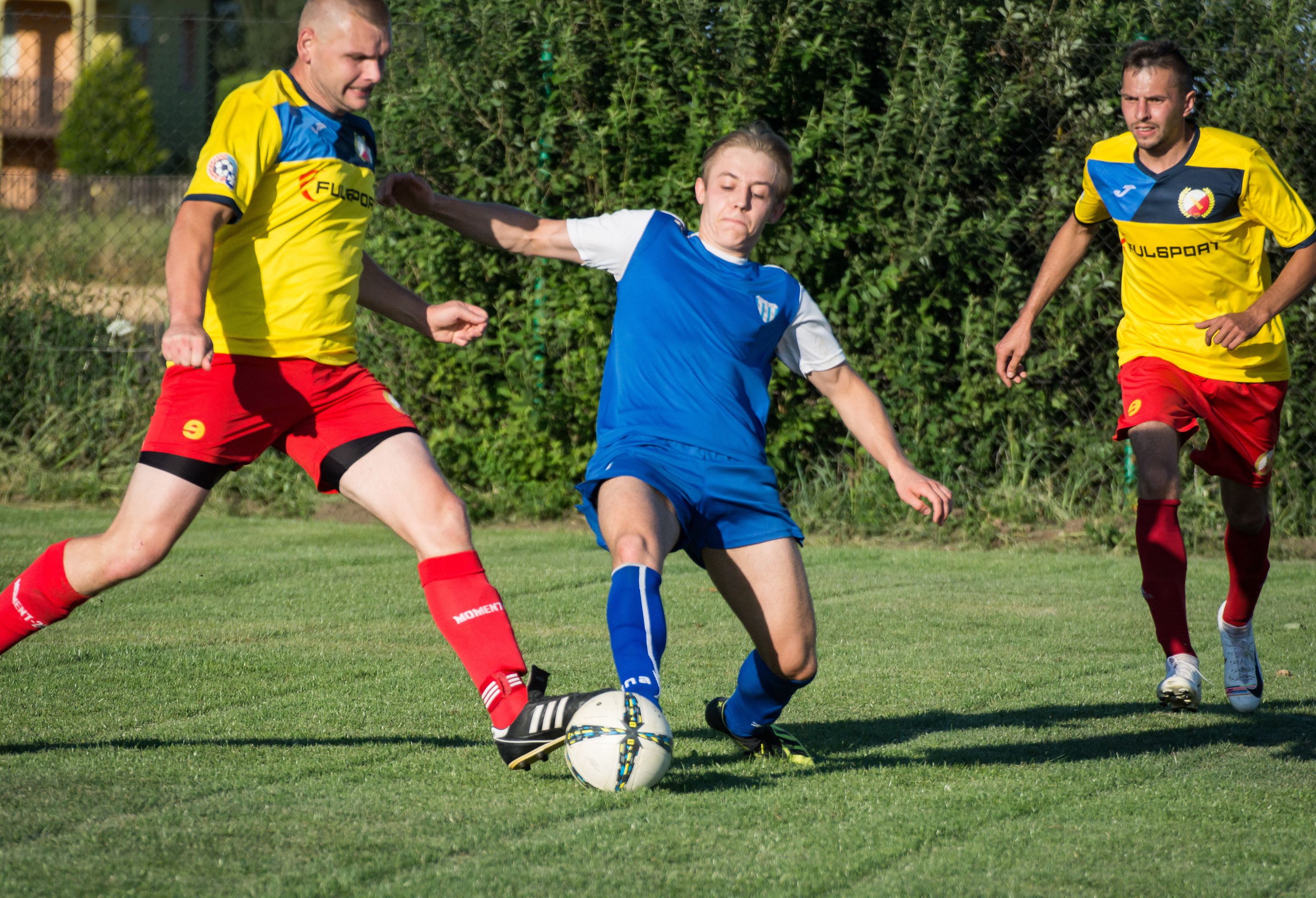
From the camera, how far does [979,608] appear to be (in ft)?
21.8

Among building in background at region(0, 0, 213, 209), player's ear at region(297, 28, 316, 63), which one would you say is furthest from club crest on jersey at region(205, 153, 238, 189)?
building in background at region(0, 0, 213, 209)

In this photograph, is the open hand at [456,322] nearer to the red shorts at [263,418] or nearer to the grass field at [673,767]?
the red shorts at [263,418]

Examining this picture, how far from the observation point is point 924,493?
12.2 feet

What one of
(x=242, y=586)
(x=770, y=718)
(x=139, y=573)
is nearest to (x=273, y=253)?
(x=139, y=573)

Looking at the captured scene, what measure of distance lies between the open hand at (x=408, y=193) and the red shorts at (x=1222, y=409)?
2.70 meters

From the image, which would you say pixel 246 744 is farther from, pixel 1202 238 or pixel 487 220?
pixel 1202 238

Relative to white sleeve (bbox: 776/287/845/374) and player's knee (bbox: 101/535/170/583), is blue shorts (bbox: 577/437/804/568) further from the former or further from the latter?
player's knee (bbox: 101/535/170/583)

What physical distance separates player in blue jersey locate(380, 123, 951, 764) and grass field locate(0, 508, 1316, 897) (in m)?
0.45

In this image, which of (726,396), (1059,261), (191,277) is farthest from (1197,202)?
(191,277)

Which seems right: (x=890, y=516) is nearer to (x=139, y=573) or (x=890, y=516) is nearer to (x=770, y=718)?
(x=770, y=718)

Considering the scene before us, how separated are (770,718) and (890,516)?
4992 mm

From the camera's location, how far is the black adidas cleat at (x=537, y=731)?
353 cm

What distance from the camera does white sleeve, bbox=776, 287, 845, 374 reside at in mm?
4148

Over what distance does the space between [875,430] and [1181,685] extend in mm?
1523
